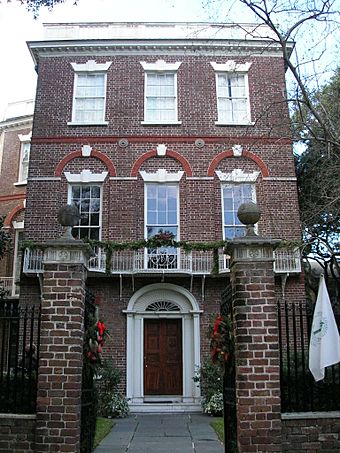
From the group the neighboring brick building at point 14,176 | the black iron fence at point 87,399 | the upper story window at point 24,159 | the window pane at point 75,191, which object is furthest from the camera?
the upper story window at point 24,159

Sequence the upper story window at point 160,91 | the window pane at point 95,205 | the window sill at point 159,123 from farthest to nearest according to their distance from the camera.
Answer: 1. the upper story window at point 160,91
2. the window sill at point 159,123
3. the window pane at point 95,205

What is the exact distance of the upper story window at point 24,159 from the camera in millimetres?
21641

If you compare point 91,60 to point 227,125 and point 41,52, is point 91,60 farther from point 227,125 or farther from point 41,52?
point 227,125

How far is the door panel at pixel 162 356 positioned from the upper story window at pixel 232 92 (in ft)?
23.4

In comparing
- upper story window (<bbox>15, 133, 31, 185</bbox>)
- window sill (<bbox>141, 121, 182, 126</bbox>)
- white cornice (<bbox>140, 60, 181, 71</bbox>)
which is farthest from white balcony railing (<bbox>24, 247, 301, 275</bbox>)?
upper story window (<bbox>15, 133, 31, 185</bbox>)

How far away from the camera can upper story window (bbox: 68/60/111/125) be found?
17.1m

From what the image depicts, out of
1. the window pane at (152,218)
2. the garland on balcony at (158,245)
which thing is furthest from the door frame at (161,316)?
the window pane at (152,218)

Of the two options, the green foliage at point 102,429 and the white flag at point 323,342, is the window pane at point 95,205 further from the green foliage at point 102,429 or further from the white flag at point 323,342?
the white flag at point 323,342

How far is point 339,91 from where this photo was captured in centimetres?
1309

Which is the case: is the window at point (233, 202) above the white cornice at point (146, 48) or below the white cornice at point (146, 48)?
below

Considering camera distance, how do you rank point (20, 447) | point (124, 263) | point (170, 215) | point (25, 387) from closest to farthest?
1. point (20, 447)
2. point (25, 387)
3. point (124, 263)
4. point (170, 215)

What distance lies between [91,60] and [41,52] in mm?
1812

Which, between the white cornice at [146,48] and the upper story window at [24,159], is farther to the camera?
the upper story window at [24,159]

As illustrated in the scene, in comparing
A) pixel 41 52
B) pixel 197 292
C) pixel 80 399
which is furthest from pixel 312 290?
pixel 80 399
